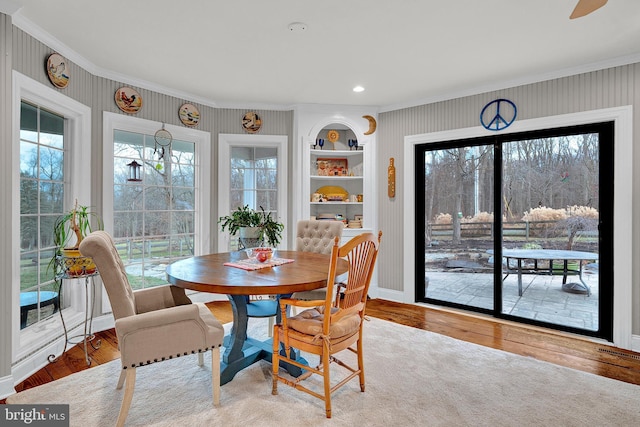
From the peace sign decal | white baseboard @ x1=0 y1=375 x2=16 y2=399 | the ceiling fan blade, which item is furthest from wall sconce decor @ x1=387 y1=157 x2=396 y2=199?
white baseboard @ x1=0 y1=375 x2=16 y2=399

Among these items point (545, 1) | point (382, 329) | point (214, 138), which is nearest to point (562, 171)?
point (545, 1)

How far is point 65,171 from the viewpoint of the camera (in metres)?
3.27

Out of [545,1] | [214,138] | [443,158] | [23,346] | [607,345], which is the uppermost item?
[545,1]

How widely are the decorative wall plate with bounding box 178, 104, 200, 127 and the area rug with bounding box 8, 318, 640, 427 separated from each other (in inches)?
107

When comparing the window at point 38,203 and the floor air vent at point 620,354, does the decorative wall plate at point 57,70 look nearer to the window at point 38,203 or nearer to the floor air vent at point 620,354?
the window at point 38,203

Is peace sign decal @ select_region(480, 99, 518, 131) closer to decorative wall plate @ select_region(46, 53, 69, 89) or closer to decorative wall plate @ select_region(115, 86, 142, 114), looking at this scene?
decorative wall plate @ select_region(115, 86, 142, 114)

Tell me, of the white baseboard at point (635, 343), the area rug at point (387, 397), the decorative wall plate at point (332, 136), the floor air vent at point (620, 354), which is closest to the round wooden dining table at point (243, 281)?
the area rug at point (387, 397)

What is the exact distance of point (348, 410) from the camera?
6.95 ft

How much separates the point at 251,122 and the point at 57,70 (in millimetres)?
2114

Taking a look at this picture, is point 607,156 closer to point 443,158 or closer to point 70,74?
point 443,158

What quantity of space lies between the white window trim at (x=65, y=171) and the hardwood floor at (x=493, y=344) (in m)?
0.25

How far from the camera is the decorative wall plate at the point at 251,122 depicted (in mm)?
4609

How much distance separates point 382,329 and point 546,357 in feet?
4.49

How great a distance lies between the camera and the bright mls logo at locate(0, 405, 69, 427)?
6.60ft
